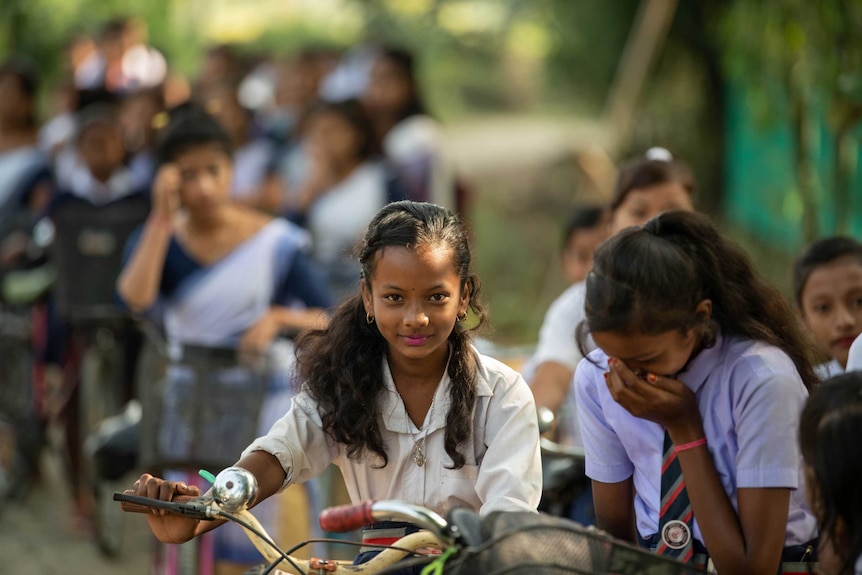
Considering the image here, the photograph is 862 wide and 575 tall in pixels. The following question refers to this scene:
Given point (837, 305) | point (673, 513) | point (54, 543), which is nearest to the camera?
point (673, 513)

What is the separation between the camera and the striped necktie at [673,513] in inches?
110

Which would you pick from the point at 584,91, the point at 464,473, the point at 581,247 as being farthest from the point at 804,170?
the point at 584,91

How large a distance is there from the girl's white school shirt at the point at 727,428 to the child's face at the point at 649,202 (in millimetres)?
1139

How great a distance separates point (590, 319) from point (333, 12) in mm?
17705

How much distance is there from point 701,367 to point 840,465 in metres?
0.53

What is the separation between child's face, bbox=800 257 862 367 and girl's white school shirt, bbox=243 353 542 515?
48.4 inches

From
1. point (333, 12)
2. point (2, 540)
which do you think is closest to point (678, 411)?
point (2, 540)

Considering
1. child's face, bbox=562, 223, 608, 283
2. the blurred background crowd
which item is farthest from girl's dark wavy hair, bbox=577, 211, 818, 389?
child's face, bbox=562, 223, 608, 283

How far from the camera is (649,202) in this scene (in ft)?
13.4

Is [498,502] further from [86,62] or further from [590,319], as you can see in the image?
[86,62]

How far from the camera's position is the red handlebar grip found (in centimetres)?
234

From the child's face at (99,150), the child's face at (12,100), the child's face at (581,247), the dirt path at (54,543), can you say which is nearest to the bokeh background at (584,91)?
the child's face at (581,247)

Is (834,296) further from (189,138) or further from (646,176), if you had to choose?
(189,138)

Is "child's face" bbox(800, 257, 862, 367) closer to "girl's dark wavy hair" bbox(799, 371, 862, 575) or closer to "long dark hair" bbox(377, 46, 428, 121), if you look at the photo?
"girl's dark wavy hair" bbox(799, 371, 862, 575)
